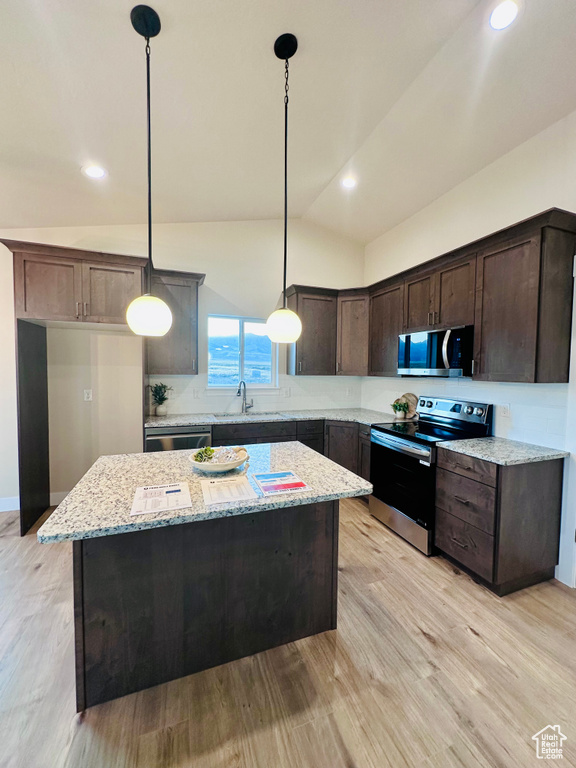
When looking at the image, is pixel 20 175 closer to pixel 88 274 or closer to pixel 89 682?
pixel 88 274

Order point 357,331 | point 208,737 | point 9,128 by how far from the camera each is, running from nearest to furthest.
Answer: point 208,737, point 9,128, point 357,331

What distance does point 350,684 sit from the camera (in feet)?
5.15

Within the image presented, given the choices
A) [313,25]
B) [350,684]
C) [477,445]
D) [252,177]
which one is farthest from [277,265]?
[350,684]

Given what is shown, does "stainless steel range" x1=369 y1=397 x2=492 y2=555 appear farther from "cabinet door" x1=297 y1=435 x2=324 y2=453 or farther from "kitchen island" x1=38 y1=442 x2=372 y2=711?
"kitchen island" x1=38 y1=442 x2=372 y2=711

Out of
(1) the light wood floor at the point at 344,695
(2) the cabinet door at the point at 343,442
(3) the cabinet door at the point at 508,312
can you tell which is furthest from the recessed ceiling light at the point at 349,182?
(1) the light wood floor at the point at 344,695

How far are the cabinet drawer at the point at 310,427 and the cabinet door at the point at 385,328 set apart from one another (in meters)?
0.93

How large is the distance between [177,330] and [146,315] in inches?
82.5

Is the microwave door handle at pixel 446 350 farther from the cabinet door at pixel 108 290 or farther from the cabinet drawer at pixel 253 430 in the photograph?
the cabinet door at pixel 108 290

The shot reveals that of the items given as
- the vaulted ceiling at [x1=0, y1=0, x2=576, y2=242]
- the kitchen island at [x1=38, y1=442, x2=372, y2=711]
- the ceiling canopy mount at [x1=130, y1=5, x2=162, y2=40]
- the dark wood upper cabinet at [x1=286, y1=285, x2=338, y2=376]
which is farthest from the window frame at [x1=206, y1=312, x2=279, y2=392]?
the ceiling canopy mount at [x1=130, y1=5, x2=162, y2=40]

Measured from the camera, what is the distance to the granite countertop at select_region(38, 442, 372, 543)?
1193 mm

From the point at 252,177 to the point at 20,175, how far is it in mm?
1803

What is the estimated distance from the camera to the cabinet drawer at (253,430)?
11.5ft

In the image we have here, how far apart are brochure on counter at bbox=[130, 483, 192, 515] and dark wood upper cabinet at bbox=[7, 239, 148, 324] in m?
2.12

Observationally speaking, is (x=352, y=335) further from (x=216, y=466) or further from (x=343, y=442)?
(x=216, y=466)
